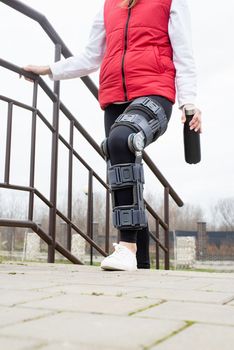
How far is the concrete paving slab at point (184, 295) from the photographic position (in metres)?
1.36

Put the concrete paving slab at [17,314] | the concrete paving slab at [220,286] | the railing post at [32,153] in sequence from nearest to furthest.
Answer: the concrete paving slab at [17,314]
the concrete paving slab at [220,286]
the railing post at [32,153]

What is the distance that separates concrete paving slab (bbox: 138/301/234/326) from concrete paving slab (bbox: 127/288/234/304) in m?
0.08

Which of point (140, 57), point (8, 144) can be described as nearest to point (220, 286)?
point (140, 57)

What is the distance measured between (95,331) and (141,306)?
32cm

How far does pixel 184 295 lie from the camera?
1.45 m

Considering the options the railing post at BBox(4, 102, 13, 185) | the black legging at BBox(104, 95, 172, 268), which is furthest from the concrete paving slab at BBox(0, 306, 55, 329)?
the railing post at BBox(4, 102, 13, 185)

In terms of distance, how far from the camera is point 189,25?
8.43ft

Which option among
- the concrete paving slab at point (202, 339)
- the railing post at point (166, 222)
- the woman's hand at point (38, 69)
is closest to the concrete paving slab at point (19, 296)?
the concrete paving slab at point (202, 339)

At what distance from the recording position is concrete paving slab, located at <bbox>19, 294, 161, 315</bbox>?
3.77 feet

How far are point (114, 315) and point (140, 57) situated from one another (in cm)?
169

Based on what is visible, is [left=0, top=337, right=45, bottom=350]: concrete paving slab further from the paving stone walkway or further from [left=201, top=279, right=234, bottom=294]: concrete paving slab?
[left=201, top=279, right=234, bottom=294]: concrete paving slab

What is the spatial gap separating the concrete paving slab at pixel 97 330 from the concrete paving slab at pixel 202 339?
0.09 ft

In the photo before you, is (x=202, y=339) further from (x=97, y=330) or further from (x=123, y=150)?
(x=123, y=150)

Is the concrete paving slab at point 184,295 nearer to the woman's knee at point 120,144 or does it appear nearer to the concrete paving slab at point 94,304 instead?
the concrete paving slab at point 94,304
